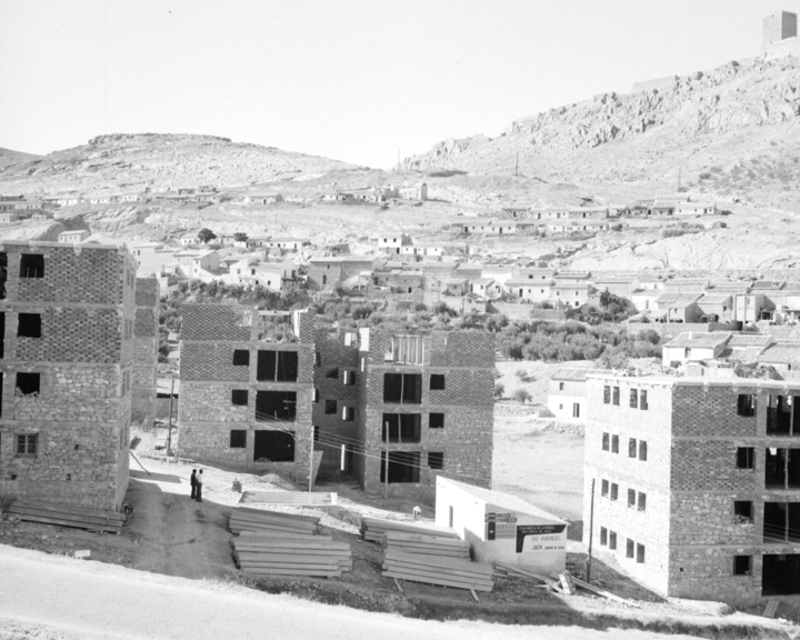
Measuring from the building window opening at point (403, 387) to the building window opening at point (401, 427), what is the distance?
0.57 meters

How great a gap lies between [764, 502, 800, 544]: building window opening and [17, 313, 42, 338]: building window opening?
20.9 m

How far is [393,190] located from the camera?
179m

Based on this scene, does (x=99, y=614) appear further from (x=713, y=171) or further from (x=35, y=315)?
(x=713, y=171)

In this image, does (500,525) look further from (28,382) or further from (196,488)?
(28,382)

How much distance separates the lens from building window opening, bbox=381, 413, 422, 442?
38.2 m

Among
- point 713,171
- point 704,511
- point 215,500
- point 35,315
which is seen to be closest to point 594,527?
point 704,511

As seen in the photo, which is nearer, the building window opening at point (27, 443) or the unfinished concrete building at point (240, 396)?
the building window opening at point (27, 443)

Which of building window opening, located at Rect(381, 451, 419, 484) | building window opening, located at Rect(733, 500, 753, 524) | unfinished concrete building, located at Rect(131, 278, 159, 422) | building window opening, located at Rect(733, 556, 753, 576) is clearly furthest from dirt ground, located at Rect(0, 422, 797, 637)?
unfinished concrete building, located at Rect(131, 278, 159, 422)

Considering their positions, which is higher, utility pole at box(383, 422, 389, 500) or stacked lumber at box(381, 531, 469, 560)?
utility pole at box(383, 422, 389, 500)

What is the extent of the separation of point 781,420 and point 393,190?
492 ft

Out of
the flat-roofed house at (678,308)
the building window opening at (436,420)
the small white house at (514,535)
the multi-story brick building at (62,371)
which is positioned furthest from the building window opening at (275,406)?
the flat-roofed house at (678,308)

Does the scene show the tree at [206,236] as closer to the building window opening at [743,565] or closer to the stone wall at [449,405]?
the stone wall at [449,405]

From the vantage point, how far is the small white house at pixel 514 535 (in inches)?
1143

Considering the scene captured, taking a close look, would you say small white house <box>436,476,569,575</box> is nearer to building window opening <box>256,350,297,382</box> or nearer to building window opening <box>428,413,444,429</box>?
building window opening <box>428,413,444,429</box>
